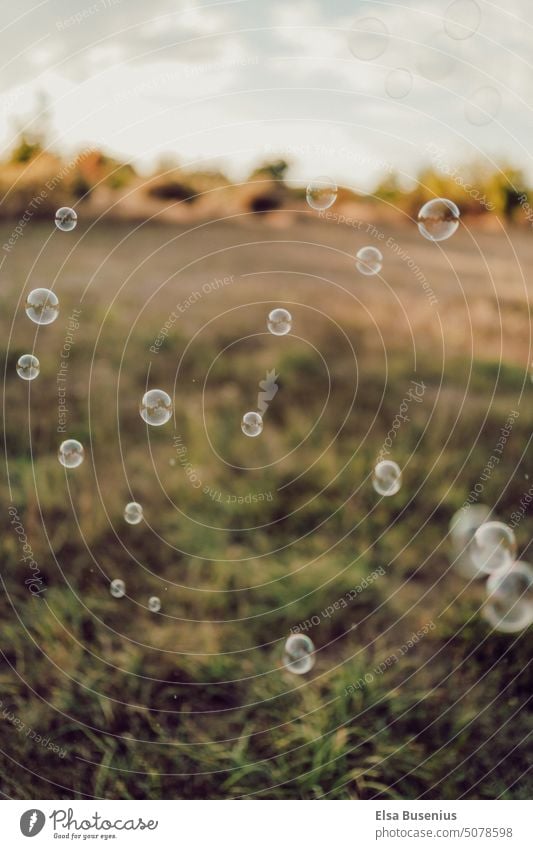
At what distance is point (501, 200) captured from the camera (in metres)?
3.86

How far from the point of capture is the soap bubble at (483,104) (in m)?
2.05

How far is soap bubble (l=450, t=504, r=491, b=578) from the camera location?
1899 millimetres

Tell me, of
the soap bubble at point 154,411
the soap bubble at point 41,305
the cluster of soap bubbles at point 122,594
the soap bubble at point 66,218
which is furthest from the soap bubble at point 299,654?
the soap bubble at point 66,218

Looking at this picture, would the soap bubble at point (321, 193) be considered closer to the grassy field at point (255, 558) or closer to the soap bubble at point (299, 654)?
the grassy field at point (255, 558)

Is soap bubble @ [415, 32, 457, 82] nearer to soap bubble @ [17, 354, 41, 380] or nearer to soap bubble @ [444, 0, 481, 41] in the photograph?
soap bubble @ [444, 0, 481, 41]

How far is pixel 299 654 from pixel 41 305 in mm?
1094

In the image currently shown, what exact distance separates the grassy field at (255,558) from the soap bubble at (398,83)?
107 centimetres

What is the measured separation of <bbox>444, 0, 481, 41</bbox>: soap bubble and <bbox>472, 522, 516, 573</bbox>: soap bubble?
4.36 feet

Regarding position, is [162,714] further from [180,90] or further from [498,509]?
[180,90]

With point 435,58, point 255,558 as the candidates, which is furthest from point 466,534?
point 435,58

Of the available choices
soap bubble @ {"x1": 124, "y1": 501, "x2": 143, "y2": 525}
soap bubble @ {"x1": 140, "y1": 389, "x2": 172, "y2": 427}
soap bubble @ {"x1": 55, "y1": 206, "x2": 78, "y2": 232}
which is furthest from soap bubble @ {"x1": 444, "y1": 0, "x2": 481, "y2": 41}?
soap bubble @ {"x1": 124, "y1": 501, "x2": 143, "y2": 525}

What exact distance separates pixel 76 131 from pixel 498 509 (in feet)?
5.39

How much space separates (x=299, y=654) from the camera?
160 cm

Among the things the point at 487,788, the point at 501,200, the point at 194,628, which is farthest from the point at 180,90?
the point at 501,200
